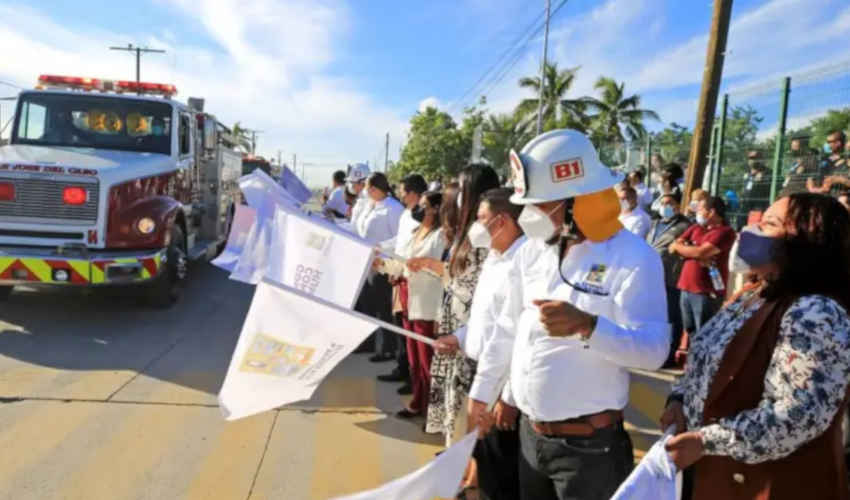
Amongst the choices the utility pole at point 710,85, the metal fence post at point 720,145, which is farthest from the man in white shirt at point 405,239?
the metal fence post at point 720,145

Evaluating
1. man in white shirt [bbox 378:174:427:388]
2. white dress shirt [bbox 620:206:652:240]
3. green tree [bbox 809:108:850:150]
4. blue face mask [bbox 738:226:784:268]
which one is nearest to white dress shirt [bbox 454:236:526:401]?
blue face mask [bbox 738:226:784:268]

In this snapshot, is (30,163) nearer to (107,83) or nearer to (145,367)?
(107,83)

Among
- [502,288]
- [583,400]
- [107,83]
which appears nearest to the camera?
[583,400]

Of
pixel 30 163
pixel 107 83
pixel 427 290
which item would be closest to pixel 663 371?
pixel 427 290

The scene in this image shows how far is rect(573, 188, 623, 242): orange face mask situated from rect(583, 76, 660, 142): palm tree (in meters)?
39.8

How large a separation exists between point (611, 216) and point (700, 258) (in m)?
4.29

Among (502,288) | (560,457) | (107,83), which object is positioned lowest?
(560,457)

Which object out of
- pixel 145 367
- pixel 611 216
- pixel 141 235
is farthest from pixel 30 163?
pixel 611 216

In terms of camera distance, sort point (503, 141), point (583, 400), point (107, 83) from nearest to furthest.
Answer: point (583, 400) → point (107, 83) → point (503, 141)

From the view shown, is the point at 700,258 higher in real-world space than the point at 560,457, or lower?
higher

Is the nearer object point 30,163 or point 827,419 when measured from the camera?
point 827,419

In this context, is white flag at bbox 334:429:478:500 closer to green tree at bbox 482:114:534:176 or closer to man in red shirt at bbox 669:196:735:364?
man in red shirt at bbox 669:196:735:364

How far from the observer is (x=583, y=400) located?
6.28 ft

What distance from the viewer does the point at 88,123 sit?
779 centimetres
